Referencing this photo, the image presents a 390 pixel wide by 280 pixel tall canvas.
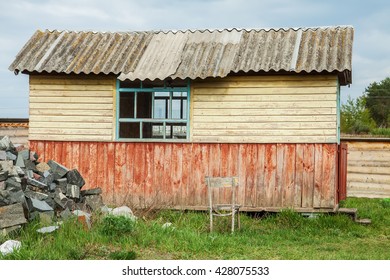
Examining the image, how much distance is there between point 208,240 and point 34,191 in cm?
373

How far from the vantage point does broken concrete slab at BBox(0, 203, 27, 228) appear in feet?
32.0

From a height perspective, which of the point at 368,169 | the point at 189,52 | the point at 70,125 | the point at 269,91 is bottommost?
the point at 368,169

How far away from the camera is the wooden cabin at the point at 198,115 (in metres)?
13.5

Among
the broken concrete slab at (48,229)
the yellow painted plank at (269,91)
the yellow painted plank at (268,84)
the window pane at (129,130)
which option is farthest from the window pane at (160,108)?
the broken concrete slab at (48,229)

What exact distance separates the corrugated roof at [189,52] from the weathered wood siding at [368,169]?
14.4ft

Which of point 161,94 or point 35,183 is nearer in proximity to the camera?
point 35,183

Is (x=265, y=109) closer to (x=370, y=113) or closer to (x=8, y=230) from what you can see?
(x=8, y=230)

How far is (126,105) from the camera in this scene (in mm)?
14570

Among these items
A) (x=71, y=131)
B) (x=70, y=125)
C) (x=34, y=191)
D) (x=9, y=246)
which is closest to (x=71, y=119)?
(x=70, y=125)

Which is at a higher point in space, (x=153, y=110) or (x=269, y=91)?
(x=269, y=91)

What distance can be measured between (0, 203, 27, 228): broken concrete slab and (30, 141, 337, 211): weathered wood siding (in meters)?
4.09

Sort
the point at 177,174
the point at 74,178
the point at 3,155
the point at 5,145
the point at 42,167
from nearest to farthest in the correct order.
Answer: the point at 3,155 → the point at 5,145 → the point at 74,178 → the point at 42,167 → the point at 177,174

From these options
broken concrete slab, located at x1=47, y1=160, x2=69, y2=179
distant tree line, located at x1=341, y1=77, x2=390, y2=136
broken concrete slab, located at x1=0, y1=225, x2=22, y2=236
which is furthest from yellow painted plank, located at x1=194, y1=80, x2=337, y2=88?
distant tree line, located at x1=341, y1=77, x2=390, y2=136
